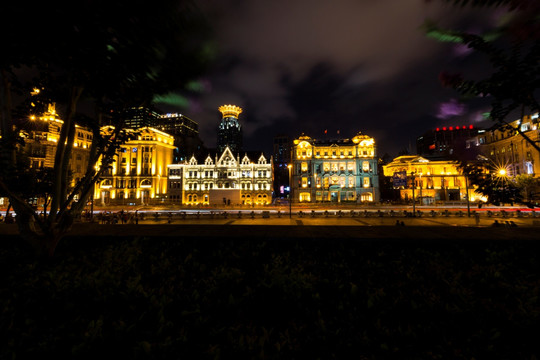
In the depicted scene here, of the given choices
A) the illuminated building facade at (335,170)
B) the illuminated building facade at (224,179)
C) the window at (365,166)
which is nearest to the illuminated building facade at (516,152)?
the window at (365,166)

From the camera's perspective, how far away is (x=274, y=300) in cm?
537

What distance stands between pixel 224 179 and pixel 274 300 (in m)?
71.0

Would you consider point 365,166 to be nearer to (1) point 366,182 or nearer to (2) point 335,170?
(1) point 366,182

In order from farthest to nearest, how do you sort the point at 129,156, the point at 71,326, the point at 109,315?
the point at 129,156 → the point at 109,315 → the point at 71,326

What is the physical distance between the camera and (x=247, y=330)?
458cm

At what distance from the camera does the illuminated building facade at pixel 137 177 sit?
263ft

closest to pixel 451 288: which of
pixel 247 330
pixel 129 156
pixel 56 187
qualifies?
pixel 247 330

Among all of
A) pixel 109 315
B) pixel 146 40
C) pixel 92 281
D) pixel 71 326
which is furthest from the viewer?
pixel 92 281

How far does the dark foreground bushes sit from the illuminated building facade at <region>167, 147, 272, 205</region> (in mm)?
64471

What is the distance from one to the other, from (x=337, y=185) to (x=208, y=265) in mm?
72251

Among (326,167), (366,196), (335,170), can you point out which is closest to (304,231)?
(326,167)

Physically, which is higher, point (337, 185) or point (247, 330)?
point (337, 185)

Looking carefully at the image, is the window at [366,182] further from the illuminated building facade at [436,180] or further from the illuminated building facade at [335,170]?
the illuminated building facade at [436,180]

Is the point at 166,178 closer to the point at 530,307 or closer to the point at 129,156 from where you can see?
the point at 129,156
